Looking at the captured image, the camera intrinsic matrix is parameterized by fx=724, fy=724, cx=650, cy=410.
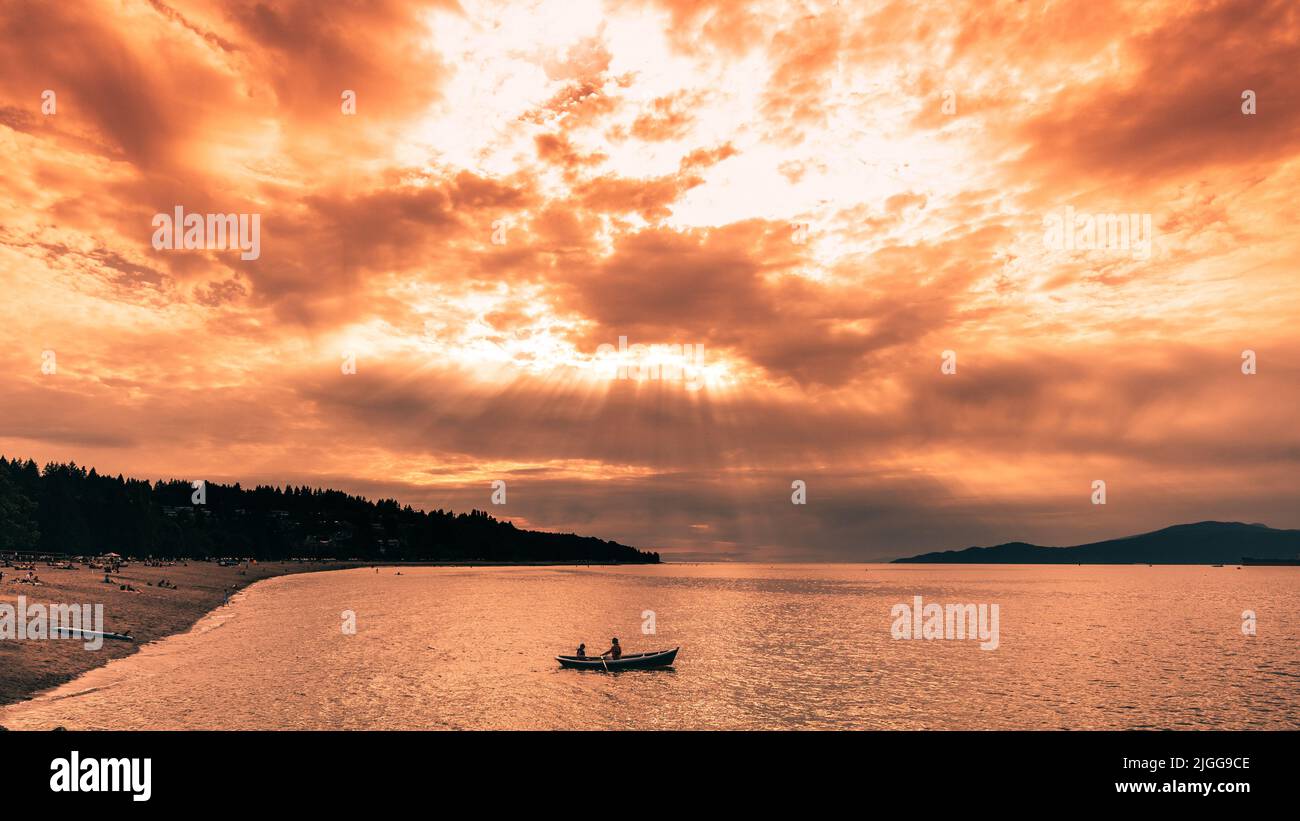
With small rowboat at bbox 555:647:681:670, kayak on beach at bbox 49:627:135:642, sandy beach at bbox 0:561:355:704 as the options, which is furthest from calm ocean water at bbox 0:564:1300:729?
kayak on beach at bbox 49:627:135:642

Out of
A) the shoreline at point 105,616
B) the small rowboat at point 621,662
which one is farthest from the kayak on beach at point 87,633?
the small rowboat at point 621,662

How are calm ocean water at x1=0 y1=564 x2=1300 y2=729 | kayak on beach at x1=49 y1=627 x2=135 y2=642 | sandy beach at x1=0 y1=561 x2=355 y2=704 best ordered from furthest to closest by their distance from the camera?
kayak on beach at x1=49 y1=627 x2=135 y2=642 → sandy beach at x1=0 y1=561 x2=355 y2=704 → calm ocean water at x1=0 y1=564 x2=1300 y2=729

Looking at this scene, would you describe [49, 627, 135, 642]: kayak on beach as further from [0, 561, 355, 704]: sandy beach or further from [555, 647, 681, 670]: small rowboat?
[555, 647, 681, 670]: small rowboat

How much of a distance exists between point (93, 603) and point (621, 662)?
6570cm

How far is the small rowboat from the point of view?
67.5 metres

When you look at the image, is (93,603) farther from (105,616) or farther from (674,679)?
(674,679)

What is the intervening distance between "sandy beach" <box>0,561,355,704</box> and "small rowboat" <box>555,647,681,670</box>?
38.3 metres

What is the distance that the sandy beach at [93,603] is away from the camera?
50031mm

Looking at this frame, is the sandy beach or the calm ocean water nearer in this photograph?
the calm ocean water

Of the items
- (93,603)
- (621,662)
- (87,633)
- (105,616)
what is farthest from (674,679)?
(93,603)

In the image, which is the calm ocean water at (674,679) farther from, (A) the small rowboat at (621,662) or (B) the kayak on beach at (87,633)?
(B) the kayak on beach at (87,633)

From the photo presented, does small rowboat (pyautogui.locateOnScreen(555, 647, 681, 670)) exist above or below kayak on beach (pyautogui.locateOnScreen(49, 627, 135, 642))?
below

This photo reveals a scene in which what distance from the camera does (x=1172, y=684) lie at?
6819 centimetres
